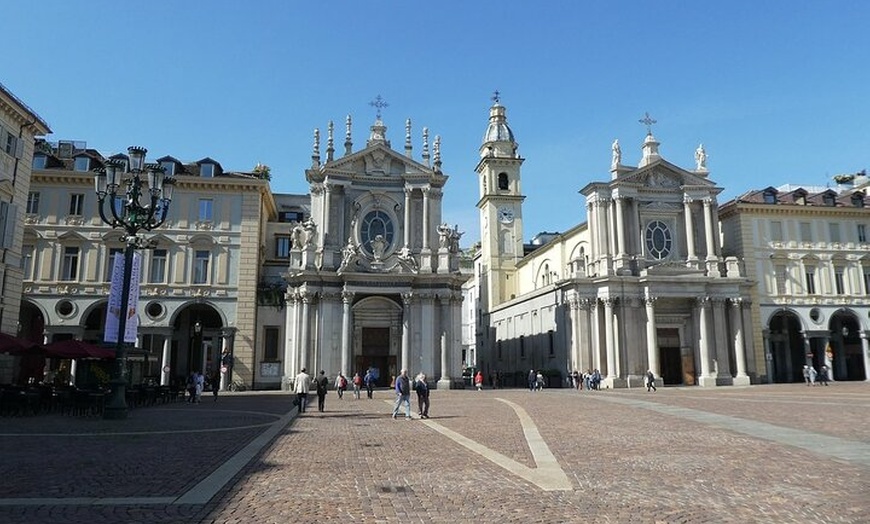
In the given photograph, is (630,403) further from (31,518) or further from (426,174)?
(426,174)

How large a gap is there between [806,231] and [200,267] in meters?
51.5

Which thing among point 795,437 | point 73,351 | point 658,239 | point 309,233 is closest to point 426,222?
point 309,233

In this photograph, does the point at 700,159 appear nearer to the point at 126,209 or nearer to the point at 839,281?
the point at 839,281

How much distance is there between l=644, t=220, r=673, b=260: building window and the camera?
55.8 meters

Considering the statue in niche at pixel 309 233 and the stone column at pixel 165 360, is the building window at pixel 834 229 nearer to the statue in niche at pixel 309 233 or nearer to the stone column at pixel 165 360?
the statue in niche at pixel 309 233

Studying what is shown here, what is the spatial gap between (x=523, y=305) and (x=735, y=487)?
5576 cm

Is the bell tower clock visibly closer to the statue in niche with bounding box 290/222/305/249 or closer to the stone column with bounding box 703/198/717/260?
the stone column with bounding box 703/198/717/260

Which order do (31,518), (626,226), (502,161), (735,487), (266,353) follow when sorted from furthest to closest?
(502,161) → (626,226) → (266,353) → (735,487) → (31,518)

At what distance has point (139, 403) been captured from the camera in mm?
→ 28719

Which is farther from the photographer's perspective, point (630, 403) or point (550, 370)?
point (550, 370)

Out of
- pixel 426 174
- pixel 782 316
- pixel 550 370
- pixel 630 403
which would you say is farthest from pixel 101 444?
pixel 782 316

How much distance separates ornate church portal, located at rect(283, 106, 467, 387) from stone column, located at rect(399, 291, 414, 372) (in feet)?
0.26

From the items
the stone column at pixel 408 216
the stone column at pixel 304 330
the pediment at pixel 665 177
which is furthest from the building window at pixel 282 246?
the pediment at pixel 665 177

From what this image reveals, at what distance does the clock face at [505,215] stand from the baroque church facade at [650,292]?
13.8 metres
